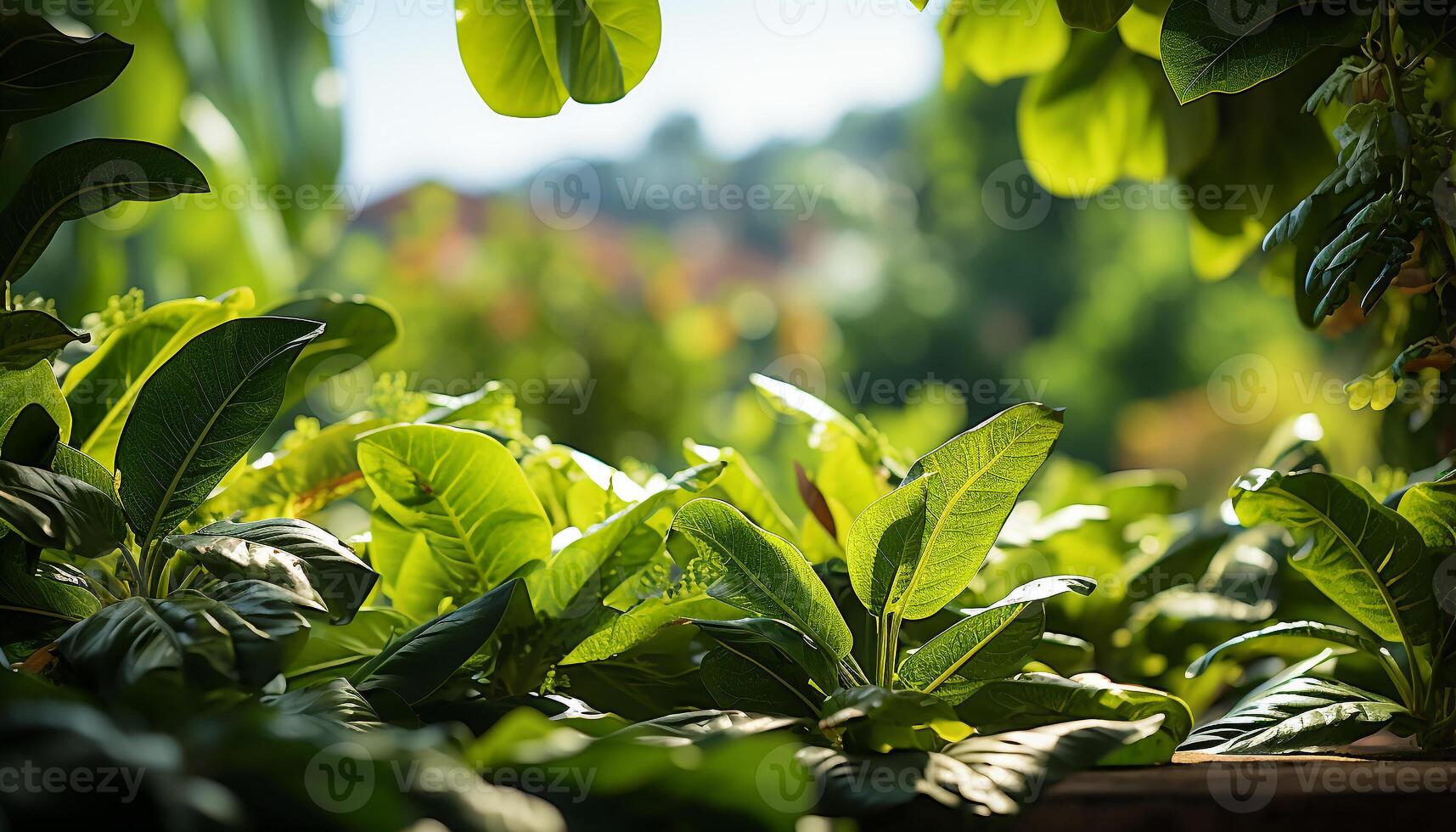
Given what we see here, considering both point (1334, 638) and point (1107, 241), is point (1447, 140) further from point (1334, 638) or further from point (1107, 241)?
point (1107, 241)

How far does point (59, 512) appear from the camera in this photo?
10.1 inches

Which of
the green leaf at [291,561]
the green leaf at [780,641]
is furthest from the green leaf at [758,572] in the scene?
the green leaf at [291,561]

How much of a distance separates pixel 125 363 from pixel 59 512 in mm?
175

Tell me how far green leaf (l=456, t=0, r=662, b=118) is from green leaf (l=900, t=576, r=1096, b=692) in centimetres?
29

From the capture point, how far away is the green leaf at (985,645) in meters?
0.32

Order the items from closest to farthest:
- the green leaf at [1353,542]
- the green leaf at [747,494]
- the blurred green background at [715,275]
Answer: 1. the green leaf at [1353,542]
2. the green leaf at [747,494]
3. the blurred green background at [715,275]

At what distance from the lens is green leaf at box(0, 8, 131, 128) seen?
30 cm

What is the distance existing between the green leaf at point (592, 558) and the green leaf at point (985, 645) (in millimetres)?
113

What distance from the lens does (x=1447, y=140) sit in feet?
1.13

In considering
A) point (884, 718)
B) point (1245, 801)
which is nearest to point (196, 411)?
point (884, 718)

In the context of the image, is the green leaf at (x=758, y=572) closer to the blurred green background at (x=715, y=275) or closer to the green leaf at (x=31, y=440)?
the green leaf at (x=31, y=440)

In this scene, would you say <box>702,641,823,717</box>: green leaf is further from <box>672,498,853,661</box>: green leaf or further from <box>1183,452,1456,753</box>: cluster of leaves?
<box>1183,452,1456,753</box>: cluster of leaves

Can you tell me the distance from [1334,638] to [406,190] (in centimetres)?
497

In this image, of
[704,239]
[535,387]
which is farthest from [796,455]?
[704,239]
